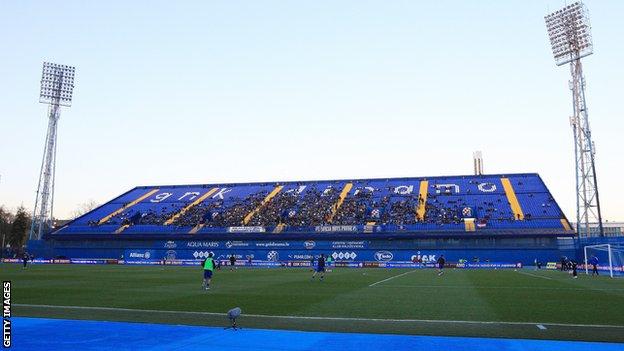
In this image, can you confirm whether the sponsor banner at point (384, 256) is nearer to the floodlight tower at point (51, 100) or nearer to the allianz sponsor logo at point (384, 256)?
the allianz sponsor logo at point (384, 256)

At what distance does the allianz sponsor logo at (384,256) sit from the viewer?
6419cm

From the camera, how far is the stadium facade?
62.0 metres

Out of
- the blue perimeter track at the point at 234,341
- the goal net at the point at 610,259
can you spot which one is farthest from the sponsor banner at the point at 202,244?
the blue perimeter track at the point at 234,341

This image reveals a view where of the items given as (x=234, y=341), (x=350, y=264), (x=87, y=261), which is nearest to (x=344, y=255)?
(x=350, y=264)

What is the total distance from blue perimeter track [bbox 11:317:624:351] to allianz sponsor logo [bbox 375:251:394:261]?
175ft

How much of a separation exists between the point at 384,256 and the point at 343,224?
8227 mm

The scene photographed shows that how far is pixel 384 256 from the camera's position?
64375 mm

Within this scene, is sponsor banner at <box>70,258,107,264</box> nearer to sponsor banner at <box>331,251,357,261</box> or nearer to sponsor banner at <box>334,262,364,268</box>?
sponsor banner at <box>331,251,357,261</box>

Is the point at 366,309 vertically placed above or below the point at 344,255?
above

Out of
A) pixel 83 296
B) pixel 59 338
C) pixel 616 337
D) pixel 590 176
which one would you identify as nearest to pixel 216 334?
pixel 59 338

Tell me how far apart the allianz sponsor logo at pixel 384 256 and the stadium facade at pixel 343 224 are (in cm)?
14

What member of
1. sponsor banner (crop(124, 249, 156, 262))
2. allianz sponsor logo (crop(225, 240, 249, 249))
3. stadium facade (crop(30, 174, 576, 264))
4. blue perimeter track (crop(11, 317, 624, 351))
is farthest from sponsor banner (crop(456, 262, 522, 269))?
blue perimeter track (crop(11, 317, 624, 351))

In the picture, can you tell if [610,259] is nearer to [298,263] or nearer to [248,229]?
[298,263]

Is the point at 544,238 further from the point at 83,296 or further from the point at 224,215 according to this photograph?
the point at 83,296
